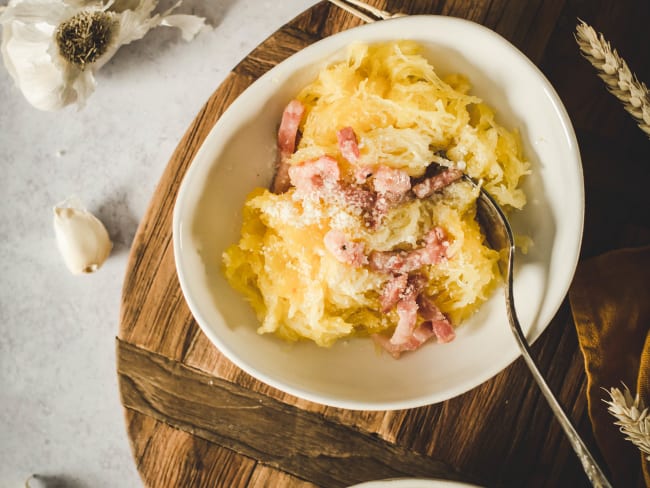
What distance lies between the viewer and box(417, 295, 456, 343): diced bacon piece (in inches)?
70.1

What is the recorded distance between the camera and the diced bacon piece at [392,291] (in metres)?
1.74

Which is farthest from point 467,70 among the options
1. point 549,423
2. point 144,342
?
point 144,342

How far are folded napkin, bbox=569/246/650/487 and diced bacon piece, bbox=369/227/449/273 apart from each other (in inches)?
18.1

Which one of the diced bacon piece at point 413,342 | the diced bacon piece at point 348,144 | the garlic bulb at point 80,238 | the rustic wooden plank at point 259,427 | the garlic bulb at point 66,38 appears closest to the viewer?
the diced bacon piece at point 348,144

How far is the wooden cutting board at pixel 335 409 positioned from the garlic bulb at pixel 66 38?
532 millimetres

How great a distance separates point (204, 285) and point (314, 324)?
0.34 meters

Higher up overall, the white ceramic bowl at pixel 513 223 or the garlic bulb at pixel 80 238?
the white ceramic bowl at pixel 513 223

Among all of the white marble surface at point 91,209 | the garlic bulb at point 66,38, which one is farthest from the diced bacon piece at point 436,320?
the garlic bulb at point 66,38

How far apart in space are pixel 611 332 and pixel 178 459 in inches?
56.6

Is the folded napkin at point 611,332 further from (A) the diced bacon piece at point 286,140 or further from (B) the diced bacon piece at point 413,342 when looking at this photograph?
(A) the diced bacon piece at point 286,140

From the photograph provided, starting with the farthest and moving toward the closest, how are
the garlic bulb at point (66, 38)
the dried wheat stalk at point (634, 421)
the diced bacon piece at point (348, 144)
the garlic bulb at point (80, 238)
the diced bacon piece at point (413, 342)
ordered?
the garlic bulb at point (80, 238), the garlic bulb at point (66, 38), the diced bacon piece at point (413, 342), the diced bacon piece at point (348, 144), the dried wheat stalk at point (634, 421)

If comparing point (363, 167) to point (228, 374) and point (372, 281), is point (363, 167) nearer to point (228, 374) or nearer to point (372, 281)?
point (372, 281)

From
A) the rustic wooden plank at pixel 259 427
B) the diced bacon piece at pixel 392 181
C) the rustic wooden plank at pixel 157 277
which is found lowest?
the rustic wooden plank at pixel 259 427

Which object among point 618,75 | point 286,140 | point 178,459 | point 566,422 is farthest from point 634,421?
point 178,459
